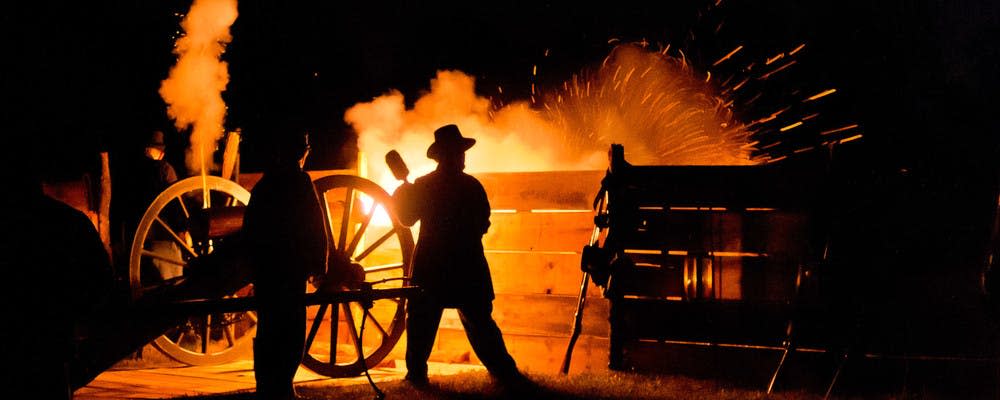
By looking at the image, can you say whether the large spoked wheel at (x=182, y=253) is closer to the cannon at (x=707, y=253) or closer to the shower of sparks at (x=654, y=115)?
the cannon at (x=707, y=253)

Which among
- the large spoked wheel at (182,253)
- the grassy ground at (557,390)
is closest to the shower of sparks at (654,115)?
the grassy ground at (557,390)

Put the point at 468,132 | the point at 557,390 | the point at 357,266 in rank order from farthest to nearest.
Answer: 1. the point at 468,132
2. the point at 357,266
3. the point at 557,390

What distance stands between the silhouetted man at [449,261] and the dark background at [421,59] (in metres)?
5.44

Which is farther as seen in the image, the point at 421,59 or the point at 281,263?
the point at 421,59

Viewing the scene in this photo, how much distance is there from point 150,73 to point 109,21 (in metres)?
0.89

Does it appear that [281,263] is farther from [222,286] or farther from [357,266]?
[357,266]

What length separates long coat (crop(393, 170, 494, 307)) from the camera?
5.42 m

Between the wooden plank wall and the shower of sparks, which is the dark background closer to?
the shower of sparks

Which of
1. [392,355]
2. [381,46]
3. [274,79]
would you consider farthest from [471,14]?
[392,355]

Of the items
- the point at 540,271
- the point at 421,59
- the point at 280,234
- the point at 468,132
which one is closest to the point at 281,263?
the point at 280,234

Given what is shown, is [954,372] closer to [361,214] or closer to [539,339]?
[539,339]

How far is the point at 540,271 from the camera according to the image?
7.06 meters

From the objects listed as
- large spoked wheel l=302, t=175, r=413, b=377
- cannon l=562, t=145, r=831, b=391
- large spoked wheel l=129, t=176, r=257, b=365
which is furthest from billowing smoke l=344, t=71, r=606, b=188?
cannon l=562, t=145, r=831, b=391

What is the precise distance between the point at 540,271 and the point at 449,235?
69.4 inches
